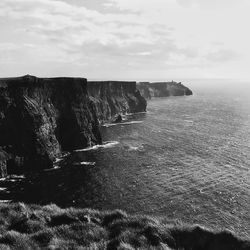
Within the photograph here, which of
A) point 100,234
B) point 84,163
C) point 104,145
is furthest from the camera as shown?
point 104,145

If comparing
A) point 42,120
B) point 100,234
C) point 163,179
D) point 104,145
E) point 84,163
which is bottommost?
point 163,179

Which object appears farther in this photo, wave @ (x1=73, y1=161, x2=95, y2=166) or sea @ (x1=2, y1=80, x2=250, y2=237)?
wave @ (x1=73, y1=161, x2=95, y2=166)

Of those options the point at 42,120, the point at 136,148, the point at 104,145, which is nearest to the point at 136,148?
the point at 136,148

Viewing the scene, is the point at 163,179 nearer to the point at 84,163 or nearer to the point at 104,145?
the point at 84,163

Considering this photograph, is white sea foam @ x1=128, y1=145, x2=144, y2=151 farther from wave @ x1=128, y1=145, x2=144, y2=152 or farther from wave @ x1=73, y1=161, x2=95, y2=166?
wave @ x1=73, y1=161, x2=95, y2=166

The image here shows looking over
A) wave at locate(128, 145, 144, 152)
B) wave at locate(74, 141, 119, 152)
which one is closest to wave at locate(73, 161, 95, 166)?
wave at locate(74, 141, 119, 152)

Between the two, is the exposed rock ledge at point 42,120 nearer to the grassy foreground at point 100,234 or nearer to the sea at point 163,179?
the sea at point 163,179

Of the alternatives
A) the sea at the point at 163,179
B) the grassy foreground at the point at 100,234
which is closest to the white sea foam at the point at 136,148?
the sea at the point at 163,179
